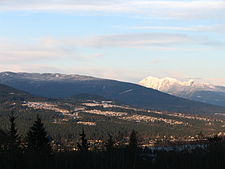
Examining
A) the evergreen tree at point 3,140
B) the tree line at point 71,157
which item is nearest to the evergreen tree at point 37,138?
the tree line at point 71,157

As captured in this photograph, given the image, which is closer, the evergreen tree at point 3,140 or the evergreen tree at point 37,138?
the evergreen tree at point 37,138

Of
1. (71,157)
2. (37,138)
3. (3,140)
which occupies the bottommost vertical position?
(71,157)

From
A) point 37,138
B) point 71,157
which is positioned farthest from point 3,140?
point 71,157

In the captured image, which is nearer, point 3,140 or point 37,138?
point 37,138

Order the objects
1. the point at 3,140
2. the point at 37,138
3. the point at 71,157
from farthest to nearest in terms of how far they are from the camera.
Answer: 1. the point at 71,157
2. the point at 3,140
3. the point at 37,138

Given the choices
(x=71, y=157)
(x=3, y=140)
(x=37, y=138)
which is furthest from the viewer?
(x=71, y=157)

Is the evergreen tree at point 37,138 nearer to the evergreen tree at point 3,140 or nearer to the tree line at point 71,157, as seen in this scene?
the tree line at point 71,157

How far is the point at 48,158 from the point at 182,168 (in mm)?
32429

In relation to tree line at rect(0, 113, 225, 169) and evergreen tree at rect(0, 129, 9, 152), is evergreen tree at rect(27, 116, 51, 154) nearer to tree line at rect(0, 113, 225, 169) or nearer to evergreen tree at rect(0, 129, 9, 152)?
tree line at rect(0, 113, 225, 169)

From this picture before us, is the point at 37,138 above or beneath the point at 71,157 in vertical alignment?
above

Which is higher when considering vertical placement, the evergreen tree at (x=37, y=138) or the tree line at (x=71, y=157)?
the evergreen tree at (x=37, y=138)

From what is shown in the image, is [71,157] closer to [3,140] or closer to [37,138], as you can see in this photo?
[3,140]

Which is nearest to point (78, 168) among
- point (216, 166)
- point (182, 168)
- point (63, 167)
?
point (63, 167)

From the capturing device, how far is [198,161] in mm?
105312
